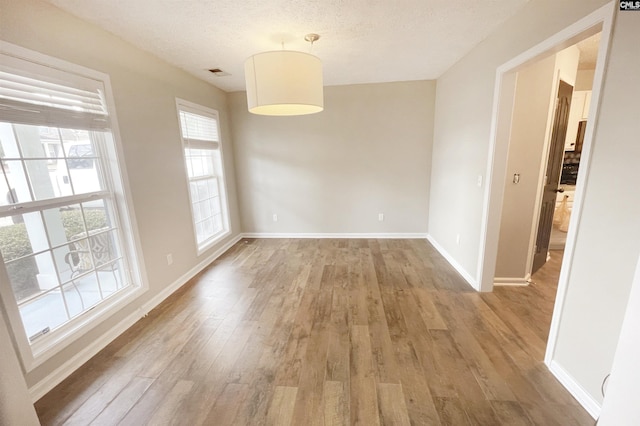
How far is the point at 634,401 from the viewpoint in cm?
91

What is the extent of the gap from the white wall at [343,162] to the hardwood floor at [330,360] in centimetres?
161

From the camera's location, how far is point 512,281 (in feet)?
9.22

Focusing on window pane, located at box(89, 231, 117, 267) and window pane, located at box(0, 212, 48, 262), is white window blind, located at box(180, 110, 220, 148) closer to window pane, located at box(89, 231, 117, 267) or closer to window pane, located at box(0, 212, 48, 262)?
window pane, located at box(89, 231, 117, 267)

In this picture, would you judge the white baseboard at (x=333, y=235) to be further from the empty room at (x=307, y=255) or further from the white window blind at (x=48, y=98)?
the white window blind at (x=48, y=98)

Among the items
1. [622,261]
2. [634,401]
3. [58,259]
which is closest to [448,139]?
[622,261]

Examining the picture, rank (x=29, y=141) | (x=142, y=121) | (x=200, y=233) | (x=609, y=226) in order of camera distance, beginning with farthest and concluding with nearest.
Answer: (x=200, y=233), (x=142, y=121), (x=29, y=141), (x=609, y=226)

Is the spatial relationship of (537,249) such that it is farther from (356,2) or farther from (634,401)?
(356,2)

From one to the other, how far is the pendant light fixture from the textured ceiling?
0.39m

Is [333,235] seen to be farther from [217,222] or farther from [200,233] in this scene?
[200,233]

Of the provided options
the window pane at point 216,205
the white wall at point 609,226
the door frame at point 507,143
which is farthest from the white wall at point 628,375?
the window pane at point 216,205

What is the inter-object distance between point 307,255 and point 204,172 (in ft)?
6.51

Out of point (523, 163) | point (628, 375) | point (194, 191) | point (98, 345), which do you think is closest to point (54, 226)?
point (98, 345)

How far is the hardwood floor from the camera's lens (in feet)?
4.84

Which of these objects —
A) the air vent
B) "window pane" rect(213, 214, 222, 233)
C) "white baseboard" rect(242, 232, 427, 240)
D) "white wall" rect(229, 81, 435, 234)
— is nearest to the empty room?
the air vent
